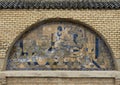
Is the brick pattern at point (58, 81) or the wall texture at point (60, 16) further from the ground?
the wall texture at point (60, 16)

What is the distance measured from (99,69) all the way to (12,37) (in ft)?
8.39

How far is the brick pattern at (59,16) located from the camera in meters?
7.94

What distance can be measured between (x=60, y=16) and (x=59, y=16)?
3cm

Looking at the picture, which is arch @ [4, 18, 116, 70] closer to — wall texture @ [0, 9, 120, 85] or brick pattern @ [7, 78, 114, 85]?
wall texture @ [0, 9, 120, 85]

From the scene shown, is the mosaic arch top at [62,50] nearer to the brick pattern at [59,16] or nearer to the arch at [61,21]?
the arch at [61,21]

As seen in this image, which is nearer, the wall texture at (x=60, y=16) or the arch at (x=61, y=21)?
the wall texture at (x=60, y=16)

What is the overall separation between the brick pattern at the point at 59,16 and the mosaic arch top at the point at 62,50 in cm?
27

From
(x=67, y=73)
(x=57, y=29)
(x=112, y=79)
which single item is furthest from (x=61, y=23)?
(x=112, y=79)

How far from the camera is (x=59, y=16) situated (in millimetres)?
7953

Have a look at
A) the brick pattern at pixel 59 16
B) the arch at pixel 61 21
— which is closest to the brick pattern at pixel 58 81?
the arch at pixel 61 21

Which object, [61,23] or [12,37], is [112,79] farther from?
[12,37]

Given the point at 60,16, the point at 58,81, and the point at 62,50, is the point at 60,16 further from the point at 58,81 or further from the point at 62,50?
the point at 58,81

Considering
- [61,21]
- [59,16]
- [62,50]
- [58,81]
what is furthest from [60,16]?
[58,81]

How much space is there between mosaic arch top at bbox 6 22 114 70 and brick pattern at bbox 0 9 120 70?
27cm
